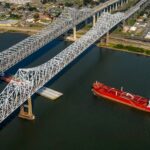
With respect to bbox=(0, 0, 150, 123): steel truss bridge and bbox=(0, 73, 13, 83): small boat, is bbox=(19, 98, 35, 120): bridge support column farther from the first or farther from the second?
bbox=(0, 73, 13, 83): small boat

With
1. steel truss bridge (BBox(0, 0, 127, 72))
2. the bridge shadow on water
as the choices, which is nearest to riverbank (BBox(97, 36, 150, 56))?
the bridge shadow on water

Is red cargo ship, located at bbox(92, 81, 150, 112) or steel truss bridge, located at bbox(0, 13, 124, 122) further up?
steel truss bridge, located at bbox(0, 13, 124, 122)

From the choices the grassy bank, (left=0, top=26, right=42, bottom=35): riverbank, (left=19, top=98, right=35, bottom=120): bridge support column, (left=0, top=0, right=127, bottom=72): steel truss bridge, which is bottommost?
(left=19, top=98, right=35, bottom=120): bridge support column

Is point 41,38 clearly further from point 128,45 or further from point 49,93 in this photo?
point 128,45

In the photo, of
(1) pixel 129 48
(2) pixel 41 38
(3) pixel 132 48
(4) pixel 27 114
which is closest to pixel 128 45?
(1) pixel 129 48

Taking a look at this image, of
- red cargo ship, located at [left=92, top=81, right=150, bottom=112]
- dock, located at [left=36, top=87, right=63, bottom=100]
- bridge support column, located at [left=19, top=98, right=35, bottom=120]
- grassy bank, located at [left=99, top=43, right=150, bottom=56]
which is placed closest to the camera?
bridge support column, located at [left=19, top=98, right=35, bottom=120]

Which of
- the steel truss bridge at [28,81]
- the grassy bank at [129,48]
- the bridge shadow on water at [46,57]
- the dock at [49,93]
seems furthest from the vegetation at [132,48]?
the dock at [49,93]

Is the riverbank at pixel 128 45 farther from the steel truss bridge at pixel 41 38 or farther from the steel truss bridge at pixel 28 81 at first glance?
the steel truss bridge at pixel 28 81
